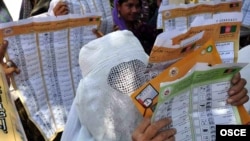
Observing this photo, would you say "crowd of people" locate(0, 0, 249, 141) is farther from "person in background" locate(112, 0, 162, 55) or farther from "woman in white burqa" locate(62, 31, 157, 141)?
"person in background" locate(112, 0, 162, 55)

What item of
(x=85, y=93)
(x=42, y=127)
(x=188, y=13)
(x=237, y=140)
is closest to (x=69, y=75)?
(x=42, y=127)

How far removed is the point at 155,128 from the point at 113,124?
19 centimetres

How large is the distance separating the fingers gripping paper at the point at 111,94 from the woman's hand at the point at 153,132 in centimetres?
12

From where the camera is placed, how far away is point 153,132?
1377mm

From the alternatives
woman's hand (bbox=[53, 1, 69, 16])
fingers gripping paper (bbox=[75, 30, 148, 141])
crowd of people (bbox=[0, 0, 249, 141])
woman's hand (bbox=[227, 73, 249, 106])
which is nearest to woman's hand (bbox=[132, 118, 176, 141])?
crowd of people (bbox=[0, 0, 249, 141])

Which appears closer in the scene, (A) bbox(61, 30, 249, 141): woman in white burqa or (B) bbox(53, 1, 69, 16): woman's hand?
(A) bbox(61, 30, 249, 141): woman in white burqa

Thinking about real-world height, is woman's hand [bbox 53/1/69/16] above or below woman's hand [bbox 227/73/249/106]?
below

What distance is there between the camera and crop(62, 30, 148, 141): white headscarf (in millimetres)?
1512

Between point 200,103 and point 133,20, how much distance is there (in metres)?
2.36

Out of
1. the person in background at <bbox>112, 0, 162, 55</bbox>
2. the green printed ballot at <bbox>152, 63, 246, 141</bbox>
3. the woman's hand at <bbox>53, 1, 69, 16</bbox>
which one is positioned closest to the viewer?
the green printed ballot at <bbox>152, 63, 246, 141</bbox>

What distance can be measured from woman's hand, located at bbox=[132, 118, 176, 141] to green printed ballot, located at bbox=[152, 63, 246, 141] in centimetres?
2

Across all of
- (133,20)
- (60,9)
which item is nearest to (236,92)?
(60,9)

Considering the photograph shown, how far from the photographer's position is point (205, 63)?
1.38m

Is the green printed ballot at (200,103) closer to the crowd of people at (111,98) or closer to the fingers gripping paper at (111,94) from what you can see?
the crowd of people at (111,98)
